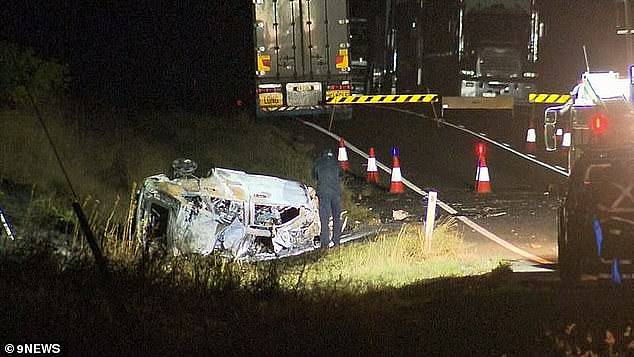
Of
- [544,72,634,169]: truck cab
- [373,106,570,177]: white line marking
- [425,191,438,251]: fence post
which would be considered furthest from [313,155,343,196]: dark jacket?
[373,106,570,177]: white line marking

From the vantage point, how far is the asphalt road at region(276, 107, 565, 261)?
16.5 m

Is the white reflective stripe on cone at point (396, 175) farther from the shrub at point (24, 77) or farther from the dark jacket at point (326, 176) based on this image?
the shrub at point (24, 77)

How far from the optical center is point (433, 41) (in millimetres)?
33500

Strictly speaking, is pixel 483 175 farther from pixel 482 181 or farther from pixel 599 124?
pixel 599 124

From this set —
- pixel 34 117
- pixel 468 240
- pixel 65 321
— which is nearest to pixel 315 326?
pixel 65 321

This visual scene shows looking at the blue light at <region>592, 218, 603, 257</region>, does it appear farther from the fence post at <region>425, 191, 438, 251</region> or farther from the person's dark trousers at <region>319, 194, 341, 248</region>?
the person's dark trousers at <region>319, 194, 341, 248</region>

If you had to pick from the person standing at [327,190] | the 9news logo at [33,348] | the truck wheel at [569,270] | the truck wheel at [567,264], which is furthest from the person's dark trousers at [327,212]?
the 9news logo at [33,348]

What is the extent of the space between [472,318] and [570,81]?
122 feet

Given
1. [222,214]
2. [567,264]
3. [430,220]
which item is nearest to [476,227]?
[430,220]

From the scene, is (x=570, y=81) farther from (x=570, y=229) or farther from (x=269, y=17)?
(x=570, y=229)

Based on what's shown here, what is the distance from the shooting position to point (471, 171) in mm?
23016

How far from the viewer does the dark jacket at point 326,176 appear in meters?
15.1

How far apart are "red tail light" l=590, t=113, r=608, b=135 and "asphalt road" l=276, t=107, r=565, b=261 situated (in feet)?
3.61

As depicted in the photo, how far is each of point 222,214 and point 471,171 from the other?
970cm
